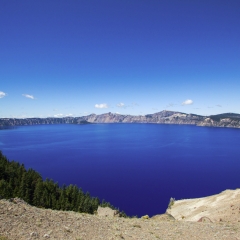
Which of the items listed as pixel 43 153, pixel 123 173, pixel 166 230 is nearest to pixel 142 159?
pixel 123 173

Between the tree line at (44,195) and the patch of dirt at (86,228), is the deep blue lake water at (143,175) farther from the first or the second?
the patch of dirt at (86,228)

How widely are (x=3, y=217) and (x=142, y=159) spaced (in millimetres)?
154805

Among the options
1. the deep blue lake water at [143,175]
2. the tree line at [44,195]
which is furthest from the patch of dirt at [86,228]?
the deep blue lake water at [143,175]

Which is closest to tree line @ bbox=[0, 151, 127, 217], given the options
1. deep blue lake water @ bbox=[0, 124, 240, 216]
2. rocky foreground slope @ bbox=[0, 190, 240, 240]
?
deep blue lake water @ bbox=[0, 124, 240, 216]

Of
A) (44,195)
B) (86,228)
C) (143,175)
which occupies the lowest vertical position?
(143,175)

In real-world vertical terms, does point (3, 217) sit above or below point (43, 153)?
above

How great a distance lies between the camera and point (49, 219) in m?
19.2

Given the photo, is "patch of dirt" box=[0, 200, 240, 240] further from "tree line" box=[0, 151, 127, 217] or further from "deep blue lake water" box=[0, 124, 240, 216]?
"deep blue lake water" box=[0, 124, 240, 216]

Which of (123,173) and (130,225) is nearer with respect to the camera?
(130,225)

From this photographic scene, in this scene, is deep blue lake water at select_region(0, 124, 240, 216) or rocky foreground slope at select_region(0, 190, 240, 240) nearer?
rocky foreground slope at select_region(0, 190, 240, 240)

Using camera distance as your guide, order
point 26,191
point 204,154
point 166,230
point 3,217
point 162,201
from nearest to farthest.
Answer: point 3,217 → point 166,230 → point 26,191 → point 162,201 → point 204,154

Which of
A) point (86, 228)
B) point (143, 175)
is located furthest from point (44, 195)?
point (143, 175)

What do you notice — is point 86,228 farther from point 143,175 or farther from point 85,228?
point 143,175

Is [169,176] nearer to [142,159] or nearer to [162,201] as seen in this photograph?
[162,201]
